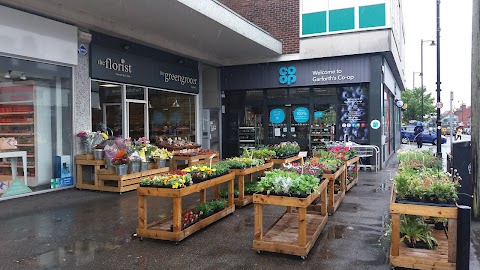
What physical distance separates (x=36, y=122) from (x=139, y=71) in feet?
11.7

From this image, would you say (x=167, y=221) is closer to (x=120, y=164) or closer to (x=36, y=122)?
(x=120, y=164)

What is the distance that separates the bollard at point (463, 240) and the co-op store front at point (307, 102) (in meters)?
9.50

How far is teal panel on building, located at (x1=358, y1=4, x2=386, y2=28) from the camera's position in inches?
487

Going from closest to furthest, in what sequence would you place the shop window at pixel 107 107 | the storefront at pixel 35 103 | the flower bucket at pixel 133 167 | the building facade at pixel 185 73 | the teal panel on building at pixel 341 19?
the storefront at pixel 35 103
the building facade at pixel 185 73
the flower bucket at pixel 133 167
the shop window at pixel 107 107
the teal panel on building at pixel 341 19

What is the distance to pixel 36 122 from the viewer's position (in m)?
8.82

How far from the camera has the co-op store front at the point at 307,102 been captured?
515 inches

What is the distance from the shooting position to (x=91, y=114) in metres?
10.0

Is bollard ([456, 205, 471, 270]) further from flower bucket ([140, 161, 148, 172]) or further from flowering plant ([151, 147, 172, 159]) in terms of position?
flowering plant ([151, 147, 172, 159])

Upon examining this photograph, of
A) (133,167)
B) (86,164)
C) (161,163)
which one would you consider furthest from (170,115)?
(86,164)

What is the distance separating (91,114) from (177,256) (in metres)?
6.59

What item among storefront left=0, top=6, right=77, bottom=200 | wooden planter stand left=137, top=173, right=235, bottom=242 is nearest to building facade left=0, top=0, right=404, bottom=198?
storefront left=0, top=6, right=77, bottom=200

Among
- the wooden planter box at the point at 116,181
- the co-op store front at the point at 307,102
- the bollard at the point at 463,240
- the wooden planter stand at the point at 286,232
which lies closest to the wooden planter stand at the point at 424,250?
the bollard at the point at 463,240

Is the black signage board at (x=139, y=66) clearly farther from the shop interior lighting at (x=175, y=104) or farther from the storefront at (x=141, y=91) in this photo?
the shop interior lighting at (x=175, y=104)

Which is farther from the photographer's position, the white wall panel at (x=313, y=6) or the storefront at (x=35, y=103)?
the white wall panel at (x=313, y=6)
